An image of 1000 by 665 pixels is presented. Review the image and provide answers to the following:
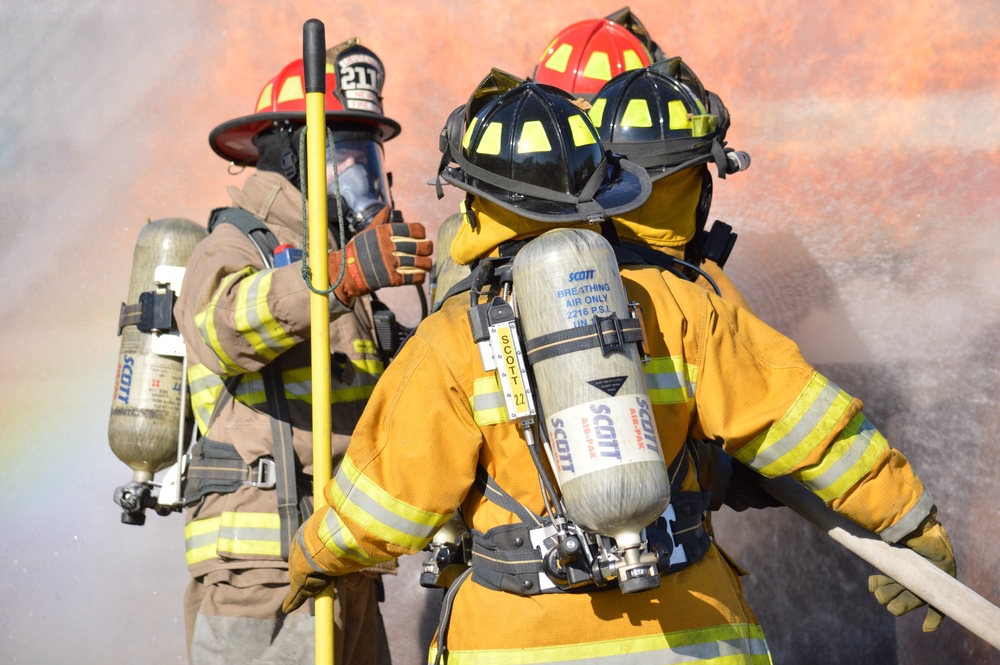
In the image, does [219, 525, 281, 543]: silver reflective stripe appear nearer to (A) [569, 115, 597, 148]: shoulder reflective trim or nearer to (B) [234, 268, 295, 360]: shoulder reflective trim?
(B) [234, 268, 295, 360]: shoulder reflective trim

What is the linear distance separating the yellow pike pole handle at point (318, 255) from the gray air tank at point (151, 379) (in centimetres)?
99

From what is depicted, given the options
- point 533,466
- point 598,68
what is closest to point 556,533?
point 533,466

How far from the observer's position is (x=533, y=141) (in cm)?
237

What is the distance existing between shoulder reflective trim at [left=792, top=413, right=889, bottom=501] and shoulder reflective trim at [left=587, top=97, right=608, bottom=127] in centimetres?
126

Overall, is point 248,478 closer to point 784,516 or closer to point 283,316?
point 283,316

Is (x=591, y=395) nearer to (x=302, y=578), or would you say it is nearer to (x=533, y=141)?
(x=533, y=141)

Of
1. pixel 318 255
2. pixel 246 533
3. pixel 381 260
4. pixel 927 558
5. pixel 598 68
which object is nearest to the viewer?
pixel 927 558

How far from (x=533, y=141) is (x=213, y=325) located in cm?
146

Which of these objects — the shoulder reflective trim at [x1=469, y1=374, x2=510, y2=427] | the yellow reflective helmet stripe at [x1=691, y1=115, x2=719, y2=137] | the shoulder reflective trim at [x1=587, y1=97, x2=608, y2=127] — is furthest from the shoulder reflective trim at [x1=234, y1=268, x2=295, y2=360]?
the yellow reflective helmet stripe at [x1=691, y1=115, x2=719, y2=137]

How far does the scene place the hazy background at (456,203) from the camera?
177 inches

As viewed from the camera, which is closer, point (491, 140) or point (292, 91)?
point (491, 140)

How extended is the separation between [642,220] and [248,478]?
151 centimetres

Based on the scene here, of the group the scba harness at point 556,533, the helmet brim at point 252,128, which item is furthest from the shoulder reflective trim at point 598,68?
the scba harness at point 556,533

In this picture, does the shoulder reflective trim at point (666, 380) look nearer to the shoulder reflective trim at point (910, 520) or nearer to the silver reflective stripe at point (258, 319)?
the shoulder reflective trim at point (910, 520)
